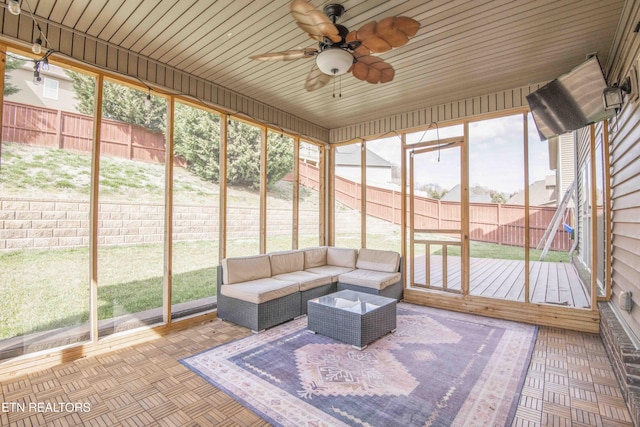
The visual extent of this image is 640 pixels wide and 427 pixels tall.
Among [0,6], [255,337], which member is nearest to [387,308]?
[255,337]

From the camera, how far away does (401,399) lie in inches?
88.3

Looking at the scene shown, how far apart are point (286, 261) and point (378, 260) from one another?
152 cm

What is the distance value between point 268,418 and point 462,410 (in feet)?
4.46

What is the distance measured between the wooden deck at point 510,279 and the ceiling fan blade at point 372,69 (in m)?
3.09

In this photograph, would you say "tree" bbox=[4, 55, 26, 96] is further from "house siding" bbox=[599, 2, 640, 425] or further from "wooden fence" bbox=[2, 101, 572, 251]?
"house siding" bbox=[599, 2, 640, 425]

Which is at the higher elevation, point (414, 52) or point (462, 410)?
point (414, 52)

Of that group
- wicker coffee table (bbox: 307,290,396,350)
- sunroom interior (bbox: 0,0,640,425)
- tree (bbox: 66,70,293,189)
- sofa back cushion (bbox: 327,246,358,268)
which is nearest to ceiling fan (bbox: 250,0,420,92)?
sunroom interior (bbox: 0,0,640,425)

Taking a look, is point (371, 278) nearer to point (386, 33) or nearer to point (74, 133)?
point (386, 33)

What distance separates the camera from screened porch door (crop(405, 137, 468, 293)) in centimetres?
470

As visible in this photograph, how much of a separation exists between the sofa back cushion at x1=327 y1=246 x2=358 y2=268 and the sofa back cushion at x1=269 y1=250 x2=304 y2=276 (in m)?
0.67

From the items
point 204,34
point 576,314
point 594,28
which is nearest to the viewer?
point 594,28

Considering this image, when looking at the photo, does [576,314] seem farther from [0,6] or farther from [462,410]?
[0,6]

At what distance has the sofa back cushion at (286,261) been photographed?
14.9 ft

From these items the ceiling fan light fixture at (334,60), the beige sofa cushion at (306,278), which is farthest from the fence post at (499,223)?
the ceiling fan light fixture at (334,60)
